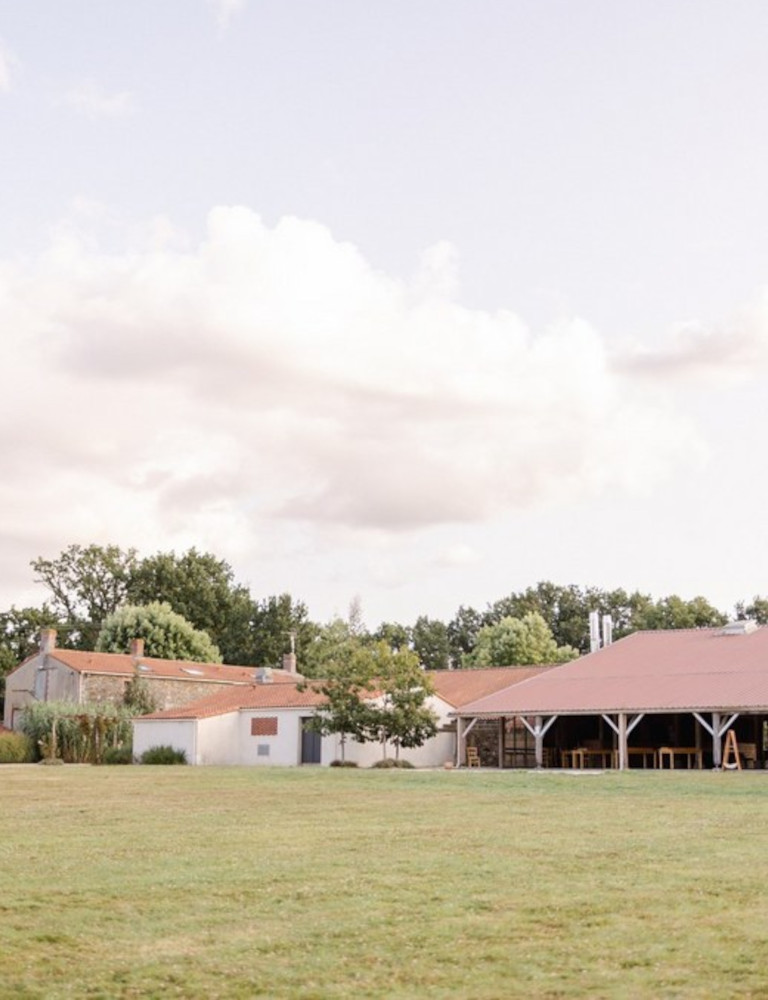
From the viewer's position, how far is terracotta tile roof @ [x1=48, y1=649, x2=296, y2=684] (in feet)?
200

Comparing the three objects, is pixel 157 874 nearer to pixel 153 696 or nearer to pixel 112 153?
pixel 112 153

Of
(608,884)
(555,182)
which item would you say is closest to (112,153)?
(555,182)

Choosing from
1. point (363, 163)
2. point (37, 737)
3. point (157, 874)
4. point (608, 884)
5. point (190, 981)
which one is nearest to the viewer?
point (190, 981)

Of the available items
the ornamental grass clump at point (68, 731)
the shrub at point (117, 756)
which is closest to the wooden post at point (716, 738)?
the shrub at point (117, 756)

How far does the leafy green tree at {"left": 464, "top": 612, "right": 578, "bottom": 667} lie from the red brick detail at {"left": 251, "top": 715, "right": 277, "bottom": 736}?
2566 centimetres

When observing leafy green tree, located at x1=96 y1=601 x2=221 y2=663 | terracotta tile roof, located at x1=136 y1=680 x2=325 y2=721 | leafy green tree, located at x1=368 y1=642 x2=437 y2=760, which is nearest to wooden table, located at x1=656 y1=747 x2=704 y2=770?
leafy green tree, located at x1=368 y1=642 x2=437 y2=760

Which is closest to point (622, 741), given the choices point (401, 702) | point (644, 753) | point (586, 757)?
point (644, 753)

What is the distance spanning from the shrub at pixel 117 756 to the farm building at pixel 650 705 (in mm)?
13905

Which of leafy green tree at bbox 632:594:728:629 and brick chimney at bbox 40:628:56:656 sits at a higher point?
leafy green tree at bbox 632:594:728:629

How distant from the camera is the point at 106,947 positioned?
10.3 metres

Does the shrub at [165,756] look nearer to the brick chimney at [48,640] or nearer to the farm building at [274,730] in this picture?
the farm building at [274,730]

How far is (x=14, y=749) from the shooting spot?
53.1 m

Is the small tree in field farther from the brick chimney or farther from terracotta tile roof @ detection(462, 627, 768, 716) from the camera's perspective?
the brick chimney

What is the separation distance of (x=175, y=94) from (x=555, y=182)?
820 cm
